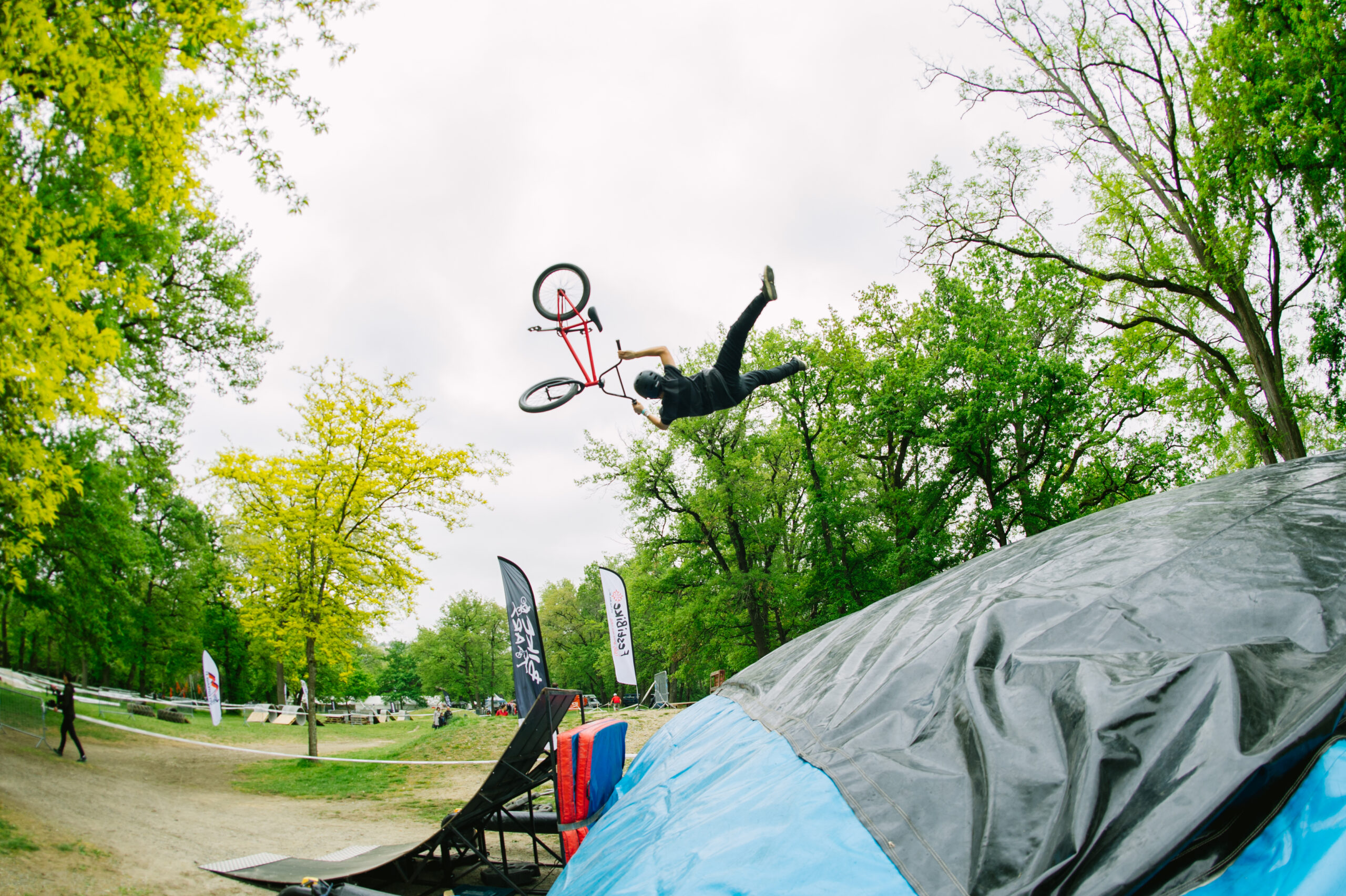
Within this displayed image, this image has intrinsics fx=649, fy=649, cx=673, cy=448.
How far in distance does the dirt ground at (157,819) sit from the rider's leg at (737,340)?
5.33 m

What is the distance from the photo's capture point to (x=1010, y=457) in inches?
659

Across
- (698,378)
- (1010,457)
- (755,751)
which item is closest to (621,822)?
(755,751)

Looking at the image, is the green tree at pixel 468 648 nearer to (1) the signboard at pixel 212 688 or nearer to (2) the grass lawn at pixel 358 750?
(2) the grass lawn at pixel 358 750

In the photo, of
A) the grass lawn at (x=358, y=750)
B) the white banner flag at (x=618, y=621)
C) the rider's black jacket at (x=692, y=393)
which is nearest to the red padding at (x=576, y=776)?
the rider's black jacket at (x=692, y=393)

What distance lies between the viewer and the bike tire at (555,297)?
6086mm

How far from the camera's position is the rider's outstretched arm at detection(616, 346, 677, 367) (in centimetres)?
564

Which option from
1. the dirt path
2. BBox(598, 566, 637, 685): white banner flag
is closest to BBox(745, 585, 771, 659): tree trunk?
BBox(598, 566, 637, 685): white banner flag

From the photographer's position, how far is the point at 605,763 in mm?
4277

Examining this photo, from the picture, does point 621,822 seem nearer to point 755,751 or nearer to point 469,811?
point 755,751

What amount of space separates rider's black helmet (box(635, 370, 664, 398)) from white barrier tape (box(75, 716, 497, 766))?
742 centimetres

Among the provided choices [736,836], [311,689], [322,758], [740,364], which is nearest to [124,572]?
[311,689]

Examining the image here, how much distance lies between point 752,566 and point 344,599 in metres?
12.5

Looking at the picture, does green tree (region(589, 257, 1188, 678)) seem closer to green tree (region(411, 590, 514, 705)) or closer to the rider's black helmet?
the rider's black helmet

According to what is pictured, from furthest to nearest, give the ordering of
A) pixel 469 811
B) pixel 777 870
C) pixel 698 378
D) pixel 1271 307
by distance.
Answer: pixel 1271 307 → pixel 698 378 → pixel 469 811 → pixel 777 870
